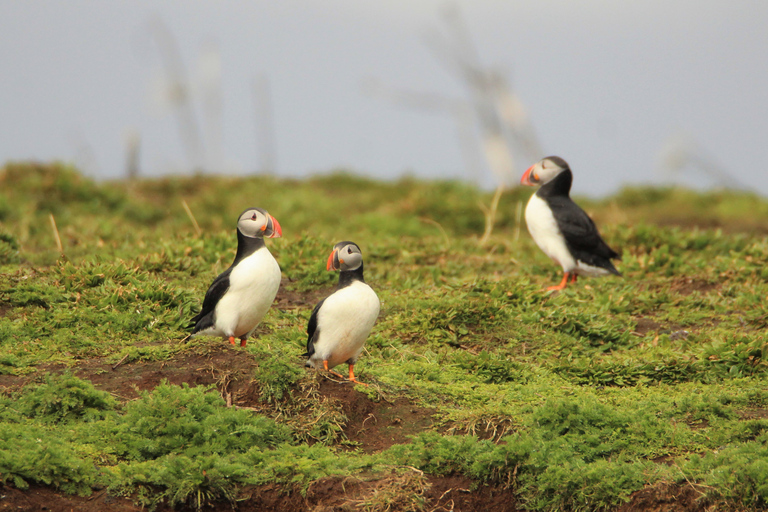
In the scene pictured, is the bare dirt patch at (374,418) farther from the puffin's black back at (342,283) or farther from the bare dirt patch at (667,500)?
the bare dirt patch at (667,500)

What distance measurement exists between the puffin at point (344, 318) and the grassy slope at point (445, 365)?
218mm

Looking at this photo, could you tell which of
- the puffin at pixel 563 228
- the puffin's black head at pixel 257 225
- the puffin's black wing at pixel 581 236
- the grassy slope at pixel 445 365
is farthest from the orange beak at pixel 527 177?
the puffin's black head at pixel 257 225

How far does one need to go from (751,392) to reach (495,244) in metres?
5.12

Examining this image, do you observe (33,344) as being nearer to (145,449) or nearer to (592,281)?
(145,449)

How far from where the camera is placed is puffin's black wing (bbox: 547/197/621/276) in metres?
8.61

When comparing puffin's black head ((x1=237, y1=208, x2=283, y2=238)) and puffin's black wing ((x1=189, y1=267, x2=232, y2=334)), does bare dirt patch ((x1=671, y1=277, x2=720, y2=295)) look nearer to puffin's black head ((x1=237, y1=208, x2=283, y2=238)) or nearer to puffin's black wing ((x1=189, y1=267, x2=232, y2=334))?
puffin's black head ((x1=237, y1=208, x2=283, y2=238))

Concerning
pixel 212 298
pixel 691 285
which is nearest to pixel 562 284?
pixel 691 285

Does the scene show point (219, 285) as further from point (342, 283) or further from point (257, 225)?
point (342, 283)

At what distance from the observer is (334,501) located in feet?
14.3

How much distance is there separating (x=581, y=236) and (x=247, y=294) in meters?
4.14

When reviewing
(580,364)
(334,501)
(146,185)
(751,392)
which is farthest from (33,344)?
(146,185)

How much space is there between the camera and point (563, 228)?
344 inches

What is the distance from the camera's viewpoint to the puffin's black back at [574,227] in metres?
8.62

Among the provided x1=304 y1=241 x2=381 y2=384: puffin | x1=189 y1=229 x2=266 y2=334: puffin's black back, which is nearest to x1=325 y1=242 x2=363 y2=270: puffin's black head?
x1=304 y1=241 x2=381 y2=384: puffin
